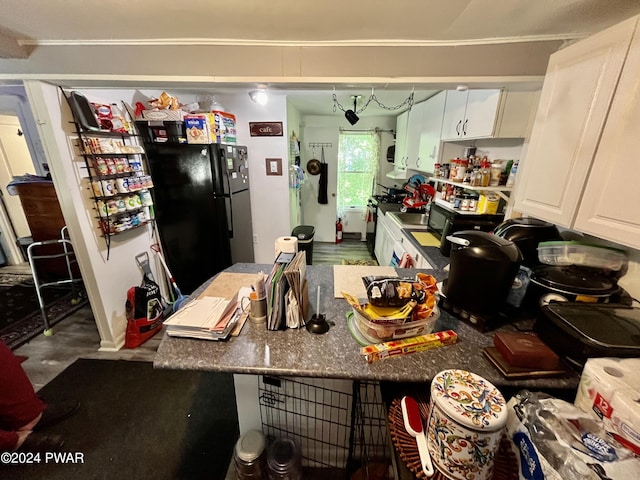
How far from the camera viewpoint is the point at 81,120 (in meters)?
1.76

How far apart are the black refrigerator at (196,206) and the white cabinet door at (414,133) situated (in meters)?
2.32

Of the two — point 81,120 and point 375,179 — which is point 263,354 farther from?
point 375,179

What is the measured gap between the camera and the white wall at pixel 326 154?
4609mm

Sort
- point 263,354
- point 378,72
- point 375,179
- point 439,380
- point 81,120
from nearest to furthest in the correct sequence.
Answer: point 439,380 < point 263,354 < point 378,72 < point 81,120 < point 375,179

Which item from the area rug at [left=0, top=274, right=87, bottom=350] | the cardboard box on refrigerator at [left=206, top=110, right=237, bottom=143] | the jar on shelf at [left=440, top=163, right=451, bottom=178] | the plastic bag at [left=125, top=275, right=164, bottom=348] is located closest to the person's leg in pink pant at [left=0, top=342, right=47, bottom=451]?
the plastic bag at [left=125, top=275, right=164, bottom=348]

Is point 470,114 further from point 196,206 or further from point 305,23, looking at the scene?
point 196,206

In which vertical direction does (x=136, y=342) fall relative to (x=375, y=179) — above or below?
below

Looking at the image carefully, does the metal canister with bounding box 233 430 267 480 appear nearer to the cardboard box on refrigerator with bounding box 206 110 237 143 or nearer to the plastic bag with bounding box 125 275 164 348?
the plastic bag with bounding box 125 275 164 348

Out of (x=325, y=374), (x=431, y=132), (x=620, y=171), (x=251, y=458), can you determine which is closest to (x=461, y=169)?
(x=431, y=132)

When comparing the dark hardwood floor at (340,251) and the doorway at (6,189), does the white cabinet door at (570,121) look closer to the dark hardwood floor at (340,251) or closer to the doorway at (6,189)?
the dark hardwood floor at (340,251)

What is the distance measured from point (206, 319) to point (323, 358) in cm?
50

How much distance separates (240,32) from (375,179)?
396 centimetres

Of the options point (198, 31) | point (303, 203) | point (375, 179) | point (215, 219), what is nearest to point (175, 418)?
point (215, 219)

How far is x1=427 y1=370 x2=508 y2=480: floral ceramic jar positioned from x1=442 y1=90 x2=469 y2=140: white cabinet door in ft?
7.41
